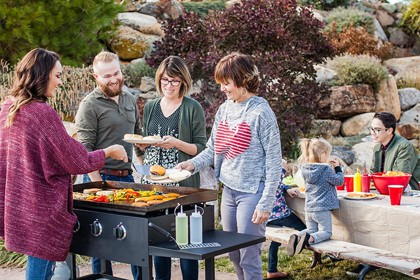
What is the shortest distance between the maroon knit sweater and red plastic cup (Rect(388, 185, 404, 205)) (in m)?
2.20

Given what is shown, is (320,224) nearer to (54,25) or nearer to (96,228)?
(96,228)

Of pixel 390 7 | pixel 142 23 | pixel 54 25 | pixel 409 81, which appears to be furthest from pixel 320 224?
pixel 390 7

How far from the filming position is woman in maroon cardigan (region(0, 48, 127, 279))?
11.5 feet

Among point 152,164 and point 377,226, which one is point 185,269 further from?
point 377,226

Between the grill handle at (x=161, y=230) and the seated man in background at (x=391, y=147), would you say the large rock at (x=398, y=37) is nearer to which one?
the seated man in background at (x=391, y=147)

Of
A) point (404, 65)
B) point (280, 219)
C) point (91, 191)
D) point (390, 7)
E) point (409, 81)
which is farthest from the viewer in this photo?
point (390, 7)

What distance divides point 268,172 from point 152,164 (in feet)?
3.14

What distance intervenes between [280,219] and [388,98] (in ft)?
22.0

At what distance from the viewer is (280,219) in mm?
5512

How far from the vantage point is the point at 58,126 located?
355cm

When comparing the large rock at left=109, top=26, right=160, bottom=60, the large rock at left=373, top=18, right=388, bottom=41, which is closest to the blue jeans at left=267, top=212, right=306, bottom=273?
the large rock at left=109, top=26, right=160, bottom=60

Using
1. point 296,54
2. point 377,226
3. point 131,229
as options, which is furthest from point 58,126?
point 296,54

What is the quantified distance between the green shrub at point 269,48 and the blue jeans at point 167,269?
3517 millimetres

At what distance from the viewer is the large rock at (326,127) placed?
417 inches
